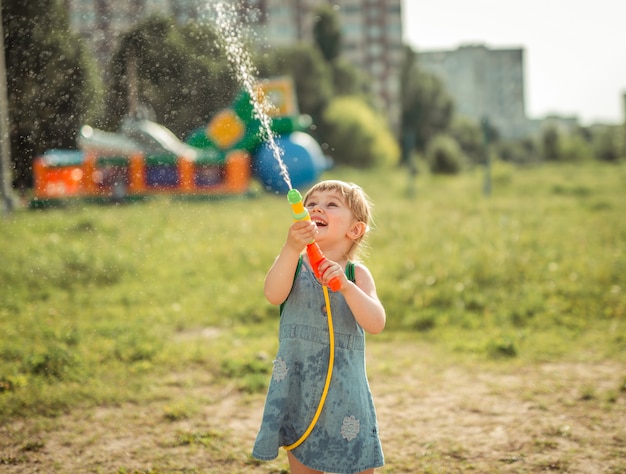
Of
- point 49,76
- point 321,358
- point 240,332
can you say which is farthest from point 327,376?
point 49,76

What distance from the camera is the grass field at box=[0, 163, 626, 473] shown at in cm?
330

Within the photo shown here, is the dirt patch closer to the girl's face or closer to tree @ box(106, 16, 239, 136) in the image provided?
the girl's face

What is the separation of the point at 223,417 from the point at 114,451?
654 millimetres

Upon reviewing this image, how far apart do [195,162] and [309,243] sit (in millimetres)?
A: 14449

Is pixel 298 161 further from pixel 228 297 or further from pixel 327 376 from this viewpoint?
pixel 327 376

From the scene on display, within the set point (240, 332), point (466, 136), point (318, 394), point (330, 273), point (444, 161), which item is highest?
point (466, 136)

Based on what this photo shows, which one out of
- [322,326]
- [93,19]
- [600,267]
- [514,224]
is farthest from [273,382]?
[514,224]

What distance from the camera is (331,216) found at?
2402 millimetres

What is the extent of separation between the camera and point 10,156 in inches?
534

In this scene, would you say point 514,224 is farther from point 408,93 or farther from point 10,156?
point 408,93

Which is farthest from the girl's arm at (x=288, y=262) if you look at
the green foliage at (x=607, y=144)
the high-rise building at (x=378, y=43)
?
the high-rise building at (x=378, y=43)

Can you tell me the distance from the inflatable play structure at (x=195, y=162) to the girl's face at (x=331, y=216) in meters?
12.1

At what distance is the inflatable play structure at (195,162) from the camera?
15.1m

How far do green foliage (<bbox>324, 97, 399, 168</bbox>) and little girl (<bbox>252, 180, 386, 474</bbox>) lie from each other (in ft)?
131
